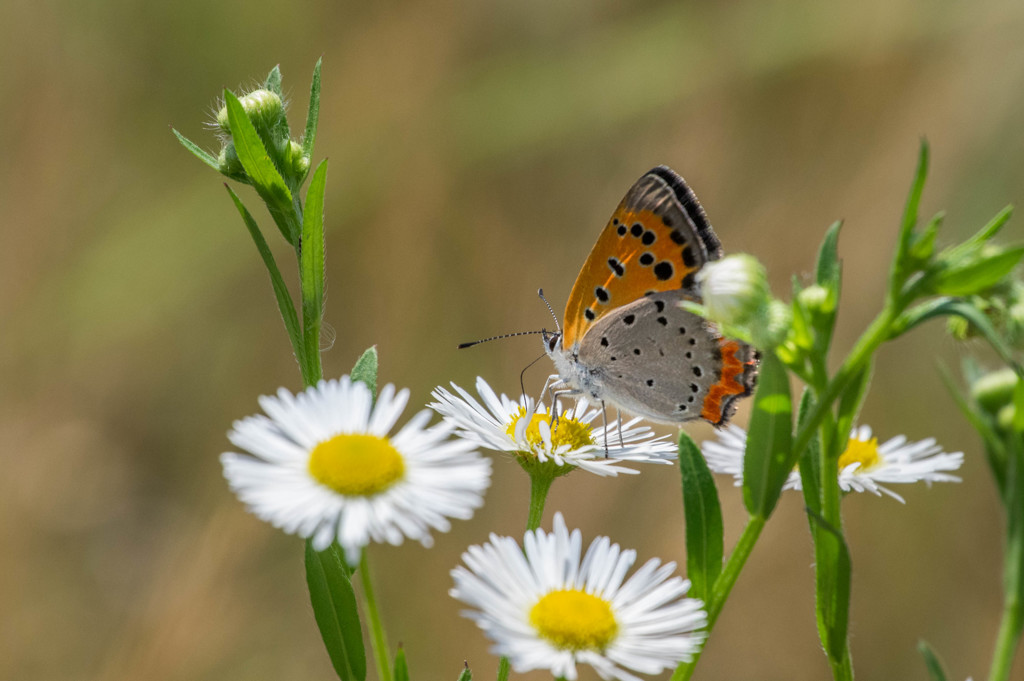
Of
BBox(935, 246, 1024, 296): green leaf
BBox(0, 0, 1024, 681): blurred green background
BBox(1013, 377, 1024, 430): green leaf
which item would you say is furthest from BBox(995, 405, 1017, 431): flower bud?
BBox(0, 0, 1024, 681): blurred green background

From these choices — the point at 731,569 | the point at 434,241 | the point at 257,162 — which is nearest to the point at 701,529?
the point at 731,569

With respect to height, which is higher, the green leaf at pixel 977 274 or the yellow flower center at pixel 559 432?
the green leaf at pixel 977 274

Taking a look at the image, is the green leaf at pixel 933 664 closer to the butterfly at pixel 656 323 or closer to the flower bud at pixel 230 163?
the butterfly at pixel 656 323

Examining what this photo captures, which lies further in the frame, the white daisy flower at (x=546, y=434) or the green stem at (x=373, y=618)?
the white daisy flower at (x=546, y=434)

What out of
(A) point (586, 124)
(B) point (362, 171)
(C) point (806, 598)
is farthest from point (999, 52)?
(B) point (362, 171)

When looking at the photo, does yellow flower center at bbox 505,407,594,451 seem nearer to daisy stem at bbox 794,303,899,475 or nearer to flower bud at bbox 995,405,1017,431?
daisy stem at bbox 794,303,899,475

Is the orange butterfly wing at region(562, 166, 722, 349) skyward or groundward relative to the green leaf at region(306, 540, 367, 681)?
skyward

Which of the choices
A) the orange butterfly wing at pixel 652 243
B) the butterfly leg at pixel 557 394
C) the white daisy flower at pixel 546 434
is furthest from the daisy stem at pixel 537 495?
the orange butterfly wing at pixel 652 243
